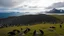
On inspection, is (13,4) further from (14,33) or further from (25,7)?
(14,33)

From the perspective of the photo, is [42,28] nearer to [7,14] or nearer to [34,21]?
[34,21]

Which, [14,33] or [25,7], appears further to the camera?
[25,7]

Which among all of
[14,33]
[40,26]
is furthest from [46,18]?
[14,33]

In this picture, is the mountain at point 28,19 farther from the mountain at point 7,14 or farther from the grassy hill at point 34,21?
the mountain at point 7,14

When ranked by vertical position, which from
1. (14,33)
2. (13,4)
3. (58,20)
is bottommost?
(14,33)

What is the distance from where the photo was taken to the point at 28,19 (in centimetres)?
531

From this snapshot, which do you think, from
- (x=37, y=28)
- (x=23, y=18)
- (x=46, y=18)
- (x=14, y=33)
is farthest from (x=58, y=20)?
(x=14, y=33)

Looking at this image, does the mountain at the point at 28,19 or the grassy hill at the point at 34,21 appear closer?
the grassy hill at the point at 34,21

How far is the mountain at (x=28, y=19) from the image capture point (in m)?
5.20

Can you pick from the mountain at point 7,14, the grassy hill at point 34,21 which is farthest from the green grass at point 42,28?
the mountain at point 7,14

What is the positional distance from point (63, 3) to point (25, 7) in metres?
1.72

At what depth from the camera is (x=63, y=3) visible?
564 centimetres

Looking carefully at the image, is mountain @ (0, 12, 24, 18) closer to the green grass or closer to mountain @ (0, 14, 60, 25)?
mountain @ (0, 14, 60, 25)

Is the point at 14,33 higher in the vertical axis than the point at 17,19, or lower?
lower
